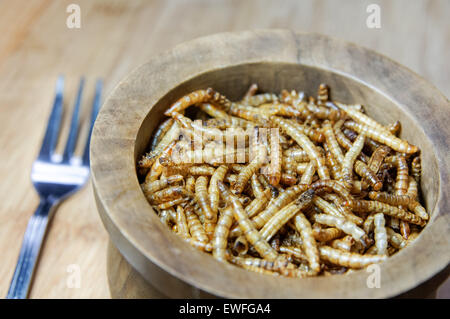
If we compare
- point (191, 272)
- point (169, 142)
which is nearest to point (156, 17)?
point (169, 142)

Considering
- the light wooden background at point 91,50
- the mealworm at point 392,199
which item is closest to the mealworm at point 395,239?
the mealworm at point 392,199

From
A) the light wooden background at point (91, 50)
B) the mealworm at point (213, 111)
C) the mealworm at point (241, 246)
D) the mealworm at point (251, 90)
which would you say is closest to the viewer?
the mealworm at point (241, 246)

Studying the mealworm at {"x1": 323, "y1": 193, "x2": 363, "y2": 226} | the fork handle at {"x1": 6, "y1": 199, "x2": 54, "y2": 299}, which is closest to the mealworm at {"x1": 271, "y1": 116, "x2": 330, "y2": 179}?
the mealworm at {"x1": 323, "y1": 193, "x2": 363, "y2": 226}

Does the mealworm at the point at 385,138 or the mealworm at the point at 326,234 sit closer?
the mealworm at the point at 326,234

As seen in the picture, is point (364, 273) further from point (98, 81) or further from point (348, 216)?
point (98, 81)

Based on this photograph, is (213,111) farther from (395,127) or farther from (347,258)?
(347,258)

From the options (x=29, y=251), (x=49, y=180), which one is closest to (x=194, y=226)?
(x=29, y=251)

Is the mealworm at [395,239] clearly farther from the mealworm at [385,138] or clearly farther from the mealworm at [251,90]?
the mealworm at [251,90]
